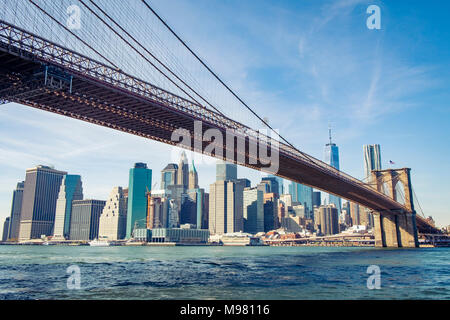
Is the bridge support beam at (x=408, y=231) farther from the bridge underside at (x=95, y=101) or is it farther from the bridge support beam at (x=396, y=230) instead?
the bridge underside at (x=95, y=101)

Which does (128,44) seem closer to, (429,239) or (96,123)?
(96,123)

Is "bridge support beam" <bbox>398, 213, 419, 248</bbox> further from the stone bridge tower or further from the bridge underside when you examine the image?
the bridge underside

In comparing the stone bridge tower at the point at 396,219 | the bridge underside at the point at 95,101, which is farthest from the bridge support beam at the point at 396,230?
the bridge underside at the point at 95,101

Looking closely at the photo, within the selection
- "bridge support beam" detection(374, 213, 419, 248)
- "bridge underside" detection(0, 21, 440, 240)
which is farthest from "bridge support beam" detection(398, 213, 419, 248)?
"bridge underside" detection(0, 21, 440, 240)

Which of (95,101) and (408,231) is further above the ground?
(95,101)

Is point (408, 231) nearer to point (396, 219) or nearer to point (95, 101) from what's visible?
point (396, 219)

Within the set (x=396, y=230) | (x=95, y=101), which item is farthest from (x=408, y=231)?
(x=95, y=101)

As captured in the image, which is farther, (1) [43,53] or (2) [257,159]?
(2) [257,159]
